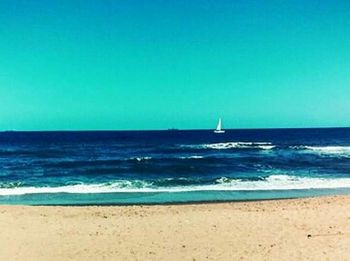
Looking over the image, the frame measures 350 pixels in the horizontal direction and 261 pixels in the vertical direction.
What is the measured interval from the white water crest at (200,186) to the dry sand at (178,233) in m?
6.28

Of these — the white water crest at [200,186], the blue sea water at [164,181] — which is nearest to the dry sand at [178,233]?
the blue sea water at [164,181]

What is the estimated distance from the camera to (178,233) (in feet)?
32.7

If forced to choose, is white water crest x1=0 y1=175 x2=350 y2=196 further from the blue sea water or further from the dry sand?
the dry sand

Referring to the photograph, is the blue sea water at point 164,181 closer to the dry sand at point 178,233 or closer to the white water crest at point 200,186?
the white water crest at point 200,186

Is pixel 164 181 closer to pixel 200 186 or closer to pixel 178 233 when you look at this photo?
pixel 200 186

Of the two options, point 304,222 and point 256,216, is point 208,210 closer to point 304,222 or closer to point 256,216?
point 256,216

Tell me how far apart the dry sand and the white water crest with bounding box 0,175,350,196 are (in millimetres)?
6281

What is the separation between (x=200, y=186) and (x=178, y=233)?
1128cm

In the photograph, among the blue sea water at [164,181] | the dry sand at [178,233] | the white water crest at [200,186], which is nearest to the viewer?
the dry sand at [178,233]

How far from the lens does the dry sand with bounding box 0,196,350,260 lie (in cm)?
834

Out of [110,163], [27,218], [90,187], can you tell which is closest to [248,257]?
[27,218]

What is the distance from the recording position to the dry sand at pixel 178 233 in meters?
8.34

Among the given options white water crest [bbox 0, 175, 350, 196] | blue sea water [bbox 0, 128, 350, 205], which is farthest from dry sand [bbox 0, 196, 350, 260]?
white water crest [bbox 0, 175, 350, 196]

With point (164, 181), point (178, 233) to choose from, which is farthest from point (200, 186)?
point (178, 233)
